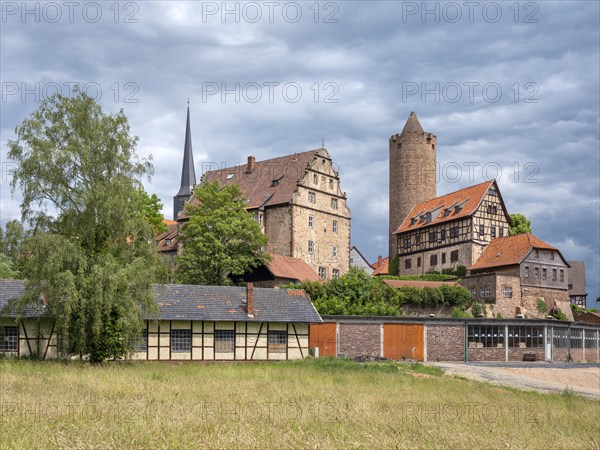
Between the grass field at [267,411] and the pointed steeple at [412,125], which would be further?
the pointed steeple at [412,125]

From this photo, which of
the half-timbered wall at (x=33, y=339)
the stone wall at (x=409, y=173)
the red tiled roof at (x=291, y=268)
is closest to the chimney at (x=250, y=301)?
the half-timbered wall at (x=33, y=339)

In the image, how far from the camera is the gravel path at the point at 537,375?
3408 cm

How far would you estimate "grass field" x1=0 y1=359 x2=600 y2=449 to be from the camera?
11844 mm

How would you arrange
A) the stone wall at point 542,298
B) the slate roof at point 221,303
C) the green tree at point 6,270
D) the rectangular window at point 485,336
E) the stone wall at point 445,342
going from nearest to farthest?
the slate roof at point 221,303, the green tree at point 6,270, the stone wall at point 445,342, the rectangular window at point 485,336, the stone wall at point 542,298

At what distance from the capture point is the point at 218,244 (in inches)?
2085

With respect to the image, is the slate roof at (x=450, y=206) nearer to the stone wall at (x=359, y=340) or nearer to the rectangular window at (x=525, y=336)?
the rectangular window at (x=525, y=336)

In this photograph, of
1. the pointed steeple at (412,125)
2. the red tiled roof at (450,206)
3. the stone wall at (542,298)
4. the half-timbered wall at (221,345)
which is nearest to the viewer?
the half-timbered wall at (221,345)

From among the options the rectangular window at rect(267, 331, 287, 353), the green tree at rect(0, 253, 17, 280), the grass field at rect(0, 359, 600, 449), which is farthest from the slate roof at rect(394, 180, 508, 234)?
the grass field at rect(0, 359, 600, 449)

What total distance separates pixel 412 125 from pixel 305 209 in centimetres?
2588

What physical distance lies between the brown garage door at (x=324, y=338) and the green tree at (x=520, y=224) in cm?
3413

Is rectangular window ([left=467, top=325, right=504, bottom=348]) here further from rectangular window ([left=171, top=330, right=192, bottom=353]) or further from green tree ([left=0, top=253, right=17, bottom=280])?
green tree ([left=0, top=253, right=17, bottom=280])

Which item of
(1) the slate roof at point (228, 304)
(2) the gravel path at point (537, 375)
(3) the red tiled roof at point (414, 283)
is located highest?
(3) the red tiled roof at point (414, 283)

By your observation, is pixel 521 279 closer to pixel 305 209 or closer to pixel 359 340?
pixel 305 209

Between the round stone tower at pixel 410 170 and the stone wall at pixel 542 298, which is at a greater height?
the round stone tower at pixel 410 170
